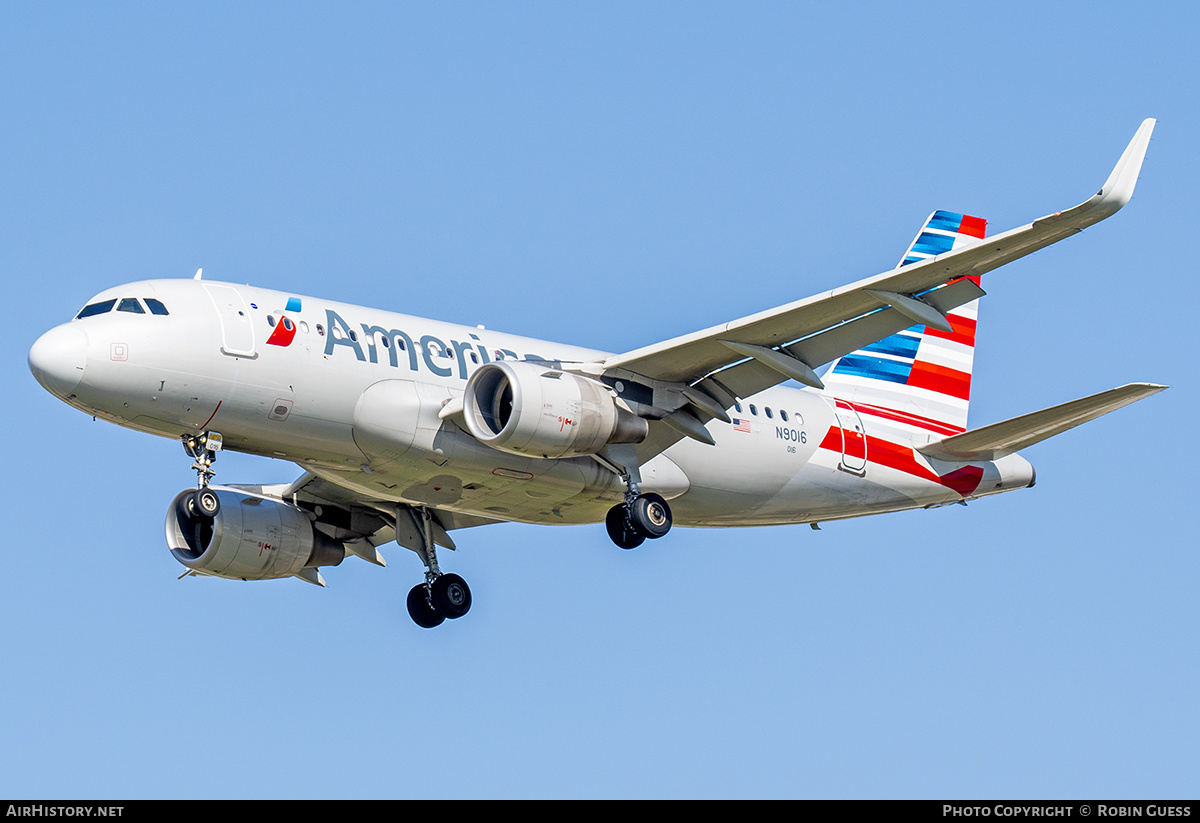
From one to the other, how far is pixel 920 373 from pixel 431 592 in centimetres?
→ 1320

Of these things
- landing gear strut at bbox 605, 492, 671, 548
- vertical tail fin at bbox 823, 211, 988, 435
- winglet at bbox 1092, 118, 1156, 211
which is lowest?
landing gear strut at bbox 605, 492, 671, 548

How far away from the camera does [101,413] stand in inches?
1070

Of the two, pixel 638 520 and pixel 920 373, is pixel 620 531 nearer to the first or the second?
pixel 638 520

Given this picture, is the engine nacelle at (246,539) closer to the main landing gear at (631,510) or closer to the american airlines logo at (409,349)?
the american airlines logo at (409,349)

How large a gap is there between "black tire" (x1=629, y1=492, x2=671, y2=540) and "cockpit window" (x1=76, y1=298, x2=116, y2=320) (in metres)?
10.2

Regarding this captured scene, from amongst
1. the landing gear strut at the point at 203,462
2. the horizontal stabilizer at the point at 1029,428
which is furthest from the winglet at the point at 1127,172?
the landing gear strut at the point at 203,462

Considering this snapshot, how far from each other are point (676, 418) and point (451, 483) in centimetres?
453

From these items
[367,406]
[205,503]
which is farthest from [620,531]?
[205,503]

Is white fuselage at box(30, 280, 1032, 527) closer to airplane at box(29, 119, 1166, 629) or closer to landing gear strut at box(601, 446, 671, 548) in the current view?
airplane at box(29, 119, 1166, 629)

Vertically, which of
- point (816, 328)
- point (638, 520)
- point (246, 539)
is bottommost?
point (638, 520)

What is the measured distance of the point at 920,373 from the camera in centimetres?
3891

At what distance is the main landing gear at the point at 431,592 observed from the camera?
33906 millimetres

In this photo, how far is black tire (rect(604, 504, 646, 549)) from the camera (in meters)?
31.0

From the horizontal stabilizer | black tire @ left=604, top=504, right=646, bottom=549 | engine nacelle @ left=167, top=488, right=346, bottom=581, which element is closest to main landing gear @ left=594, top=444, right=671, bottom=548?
black tire @ left=604, top=504, right=646, bottom=549
